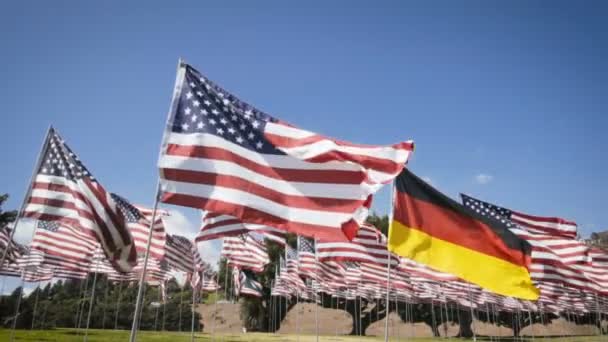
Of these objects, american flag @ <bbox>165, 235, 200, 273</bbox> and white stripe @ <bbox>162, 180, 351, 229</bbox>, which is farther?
american flag @ <bbox>165, 235, 200, 273</bbox>

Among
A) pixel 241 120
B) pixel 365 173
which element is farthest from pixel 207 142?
pixel 365 173

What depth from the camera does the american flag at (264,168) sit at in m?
7.70

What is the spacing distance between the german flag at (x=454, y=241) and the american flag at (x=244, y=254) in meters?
14.0

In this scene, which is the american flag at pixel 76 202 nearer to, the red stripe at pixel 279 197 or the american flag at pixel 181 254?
the red stripe at pixel 279 197

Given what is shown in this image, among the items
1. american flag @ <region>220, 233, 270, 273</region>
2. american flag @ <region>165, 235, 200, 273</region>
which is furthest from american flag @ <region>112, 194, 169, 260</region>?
american flag @ <region>220, 233, 270, 273</region>

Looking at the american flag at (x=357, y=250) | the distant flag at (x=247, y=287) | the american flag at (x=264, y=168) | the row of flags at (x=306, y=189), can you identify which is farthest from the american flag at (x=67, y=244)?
the distant flag at (x=247, y=287)

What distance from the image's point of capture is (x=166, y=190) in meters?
7.52

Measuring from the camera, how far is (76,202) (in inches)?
393

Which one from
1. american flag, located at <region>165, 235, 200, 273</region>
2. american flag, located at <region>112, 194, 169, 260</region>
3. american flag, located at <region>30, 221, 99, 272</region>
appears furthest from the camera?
american flag, located at <region>165, 235, 200, 273</region>

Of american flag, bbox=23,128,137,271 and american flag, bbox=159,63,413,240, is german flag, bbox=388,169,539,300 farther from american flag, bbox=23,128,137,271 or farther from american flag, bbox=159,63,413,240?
american flag, bbox=23,128,137,271

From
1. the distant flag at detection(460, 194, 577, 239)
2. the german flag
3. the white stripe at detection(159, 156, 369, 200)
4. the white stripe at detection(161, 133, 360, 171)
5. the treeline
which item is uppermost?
the distant flag at detection(460, 194, 577, 239)

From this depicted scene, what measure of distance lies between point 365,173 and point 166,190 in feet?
11.6

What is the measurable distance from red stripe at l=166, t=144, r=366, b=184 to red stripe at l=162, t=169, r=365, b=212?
1.05ft

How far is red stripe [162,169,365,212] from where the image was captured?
7.86 meters
